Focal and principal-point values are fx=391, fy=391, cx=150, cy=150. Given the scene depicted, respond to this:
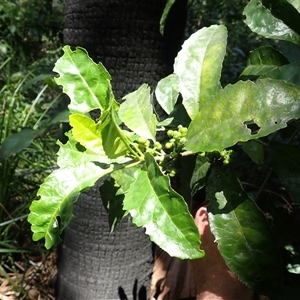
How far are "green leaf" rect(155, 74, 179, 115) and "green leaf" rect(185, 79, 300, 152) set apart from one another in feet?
0.82

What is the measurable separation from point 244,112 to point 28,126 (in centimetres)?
192

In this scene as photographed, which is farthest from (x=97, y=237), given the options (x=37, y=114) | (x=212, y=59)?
(x=37, y=114)

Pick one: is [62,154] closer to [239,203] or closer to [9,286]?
[239,203]

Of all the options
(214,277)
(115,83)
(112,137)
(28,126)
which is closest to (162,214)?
(112,137)

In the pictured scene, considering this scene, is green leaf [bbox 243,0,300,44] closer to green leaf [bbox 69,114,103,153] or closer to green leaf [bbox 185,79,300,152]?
green leaf [bbox 185,79,300,152]

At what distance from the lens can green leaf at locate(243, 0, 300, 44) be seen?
2.42ft

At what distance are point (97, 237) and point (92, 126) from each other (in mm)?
847

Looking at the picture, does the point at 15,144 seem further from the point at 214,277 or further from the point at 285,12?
the point at 285,12

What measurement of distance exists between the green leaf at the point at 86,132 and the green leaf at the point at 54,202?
0.06 meters

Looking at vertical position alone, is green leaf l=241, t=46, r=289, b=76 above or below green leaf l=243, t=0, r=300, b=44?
below

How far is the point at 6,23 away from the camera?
4.16 meters

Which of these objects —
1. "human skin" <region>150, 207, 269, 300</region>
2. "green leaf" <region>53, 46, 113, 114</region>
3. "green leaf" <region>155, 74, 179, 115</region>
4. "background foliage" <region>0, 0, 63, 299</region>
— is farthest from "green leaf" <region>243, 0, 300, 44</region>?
"background foliage" <region>0, 0, 63, 299</region>

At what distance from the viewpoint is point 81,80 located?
67 cm

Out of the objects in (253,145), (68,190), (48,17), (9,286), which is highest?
(68,190)
